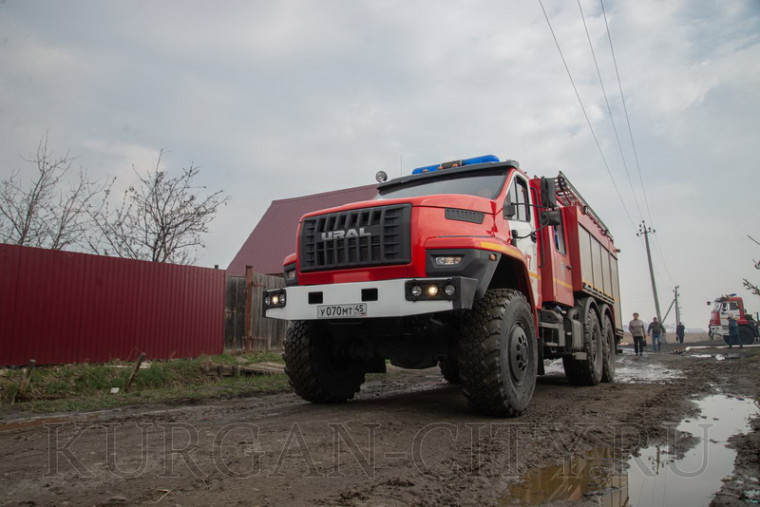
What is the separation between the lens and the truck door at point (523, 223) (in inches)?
248

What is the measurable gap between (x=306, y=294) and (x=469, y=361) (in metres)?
1.77

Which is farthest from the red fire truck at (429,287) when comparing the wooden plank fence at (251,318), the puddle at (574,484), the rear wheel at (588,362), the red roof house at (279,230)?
the red roof house at (279,230)

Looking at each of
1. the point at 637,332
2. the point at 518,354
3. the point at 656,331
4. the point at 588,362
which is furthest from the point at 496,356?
the point at 656,331

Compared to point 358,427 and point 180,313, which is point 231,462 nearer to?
point 358,427

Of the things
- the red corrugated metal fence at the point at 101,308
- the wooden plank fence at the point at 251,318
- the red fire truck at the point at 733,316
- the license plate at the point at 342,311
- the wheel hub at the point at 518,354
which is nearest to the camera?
the license plate at the point at 342,311

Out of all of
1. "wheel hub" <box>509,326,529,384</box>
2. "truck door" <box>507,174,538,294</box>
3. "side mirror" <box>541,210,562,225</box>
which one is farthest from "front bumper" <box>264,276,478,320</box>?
"side mirror" <box>541,210,562,225</box>

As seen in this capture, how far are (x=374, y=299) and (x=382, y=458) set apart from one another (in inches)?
65.9

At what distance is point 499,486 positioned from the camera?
3.23 metres

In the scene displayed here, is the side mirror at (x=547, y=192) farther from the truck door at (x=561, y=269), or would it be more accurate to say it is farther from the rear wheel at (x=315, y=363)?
the rear wheel at (x=315, y=363)

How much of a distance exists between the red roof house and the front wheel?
1810 cm

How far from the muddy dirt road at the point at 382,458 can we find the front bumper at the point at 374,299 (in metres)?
Answer: 0.99

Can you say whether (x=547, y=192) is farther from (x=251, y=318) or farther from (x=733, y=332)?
(x=733, y=332)

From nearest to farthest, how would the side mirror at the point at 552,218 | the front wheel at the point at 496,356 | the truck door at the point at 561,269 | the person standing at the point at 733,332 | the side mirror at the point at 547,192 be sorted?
the front wheel at the point at 496,356, the side mirror at the point at 547,192, the side mirror at the point at 552,218, the truck door at the point at 561,269, the person standing at the point at 733,332

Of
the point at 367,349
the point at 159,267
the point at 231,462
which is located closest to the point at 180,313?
the point at 159,267
